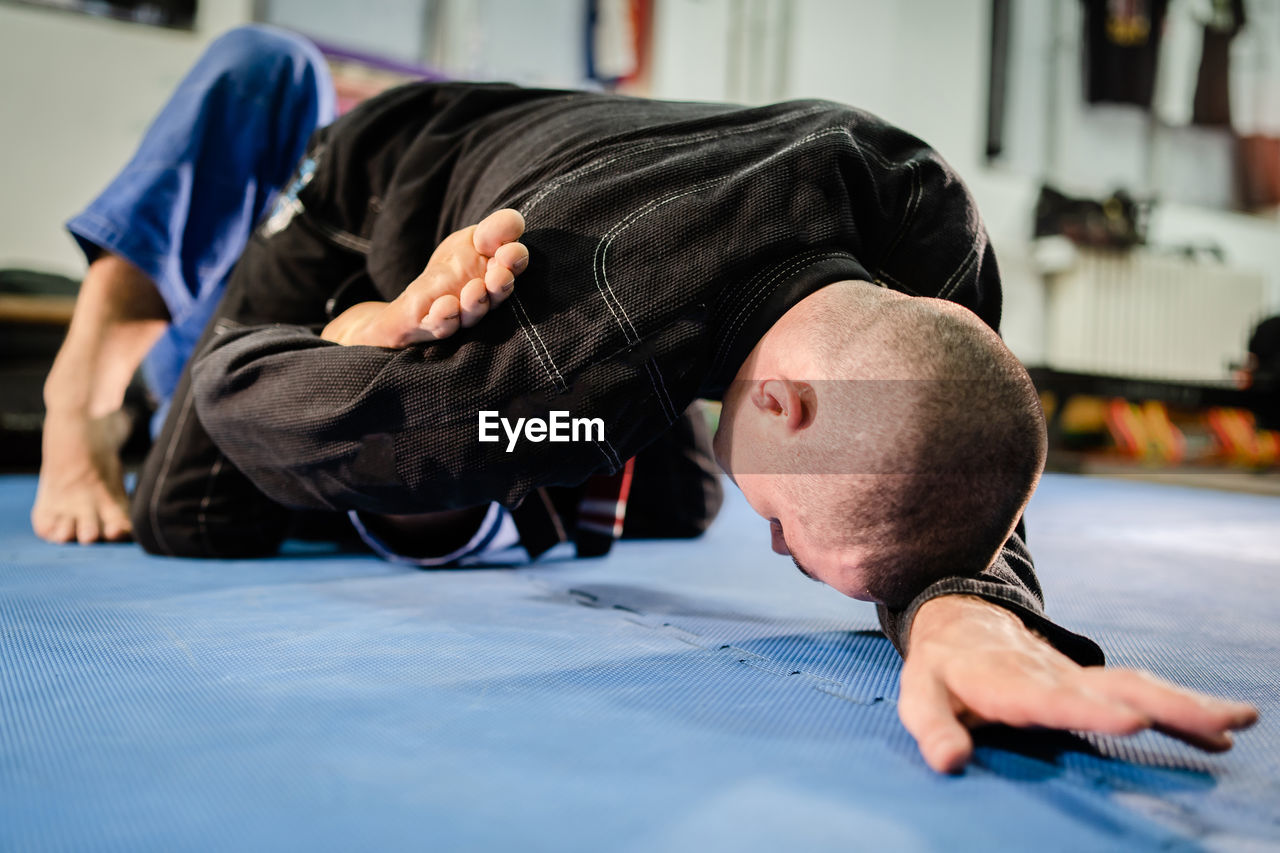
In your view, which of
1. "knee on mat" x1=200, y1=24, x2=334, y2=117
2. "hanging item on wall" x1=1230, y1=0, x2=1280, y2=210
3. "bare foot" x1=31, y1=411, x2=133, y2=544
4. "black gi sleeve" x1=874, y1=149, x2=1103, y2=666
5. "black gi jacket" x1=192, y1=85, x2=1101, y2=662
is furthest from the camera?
"hanging item on wall" x1=1230, y1=0, x2=1280, y2=210

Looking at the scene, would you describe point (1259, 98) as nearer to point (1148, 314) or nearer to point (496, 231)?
point (1148, 314)

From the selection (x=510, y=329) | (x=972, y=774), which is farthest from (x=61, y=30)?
(x=972, y=774)

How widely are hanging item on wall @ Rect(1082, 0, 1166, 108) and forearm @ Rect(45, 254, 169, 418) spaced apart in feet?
17.0

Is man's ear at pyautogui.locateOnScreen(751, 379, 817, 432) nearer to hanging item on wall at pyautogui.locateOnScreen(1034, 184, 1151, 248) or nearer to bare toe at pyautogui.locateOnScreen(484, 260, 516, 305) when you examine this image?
bare toe at pyautogui.locateOnScreen(484, 260, 516, 305)

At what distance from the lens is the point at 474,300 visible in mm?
732

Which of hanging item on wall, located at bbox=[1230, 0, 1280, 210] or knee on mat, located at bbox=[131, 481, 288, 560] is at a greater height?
hanging item on wall, located at bbox=[1230, 0, 1280, 210]

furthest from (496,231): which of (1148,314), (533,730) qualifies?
(1148,314)

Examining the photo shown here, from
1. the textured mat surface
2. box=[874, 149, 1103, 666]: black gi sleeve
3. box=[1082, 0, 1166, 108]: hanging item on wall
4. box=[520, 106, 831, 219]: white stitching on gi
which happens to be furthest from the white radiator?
box=[520, 106, 831, 219]: white stitching on gi

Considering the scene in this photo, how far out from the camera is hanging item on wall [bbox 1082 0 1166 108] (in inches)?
192

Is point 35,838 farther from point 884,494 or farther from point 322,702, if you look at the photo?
point 884,494

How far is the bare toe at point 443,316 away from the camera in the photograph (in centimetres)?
73

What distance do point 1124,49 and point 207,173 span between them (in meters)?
5.18

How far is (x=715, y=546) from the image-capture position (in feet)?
5.30

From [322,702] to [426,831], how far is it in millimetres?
223
